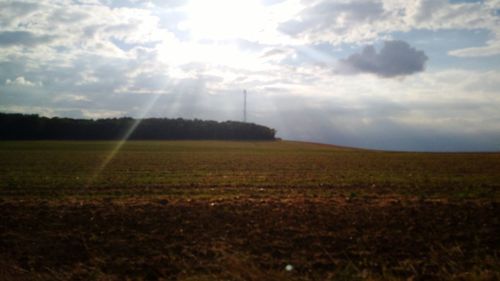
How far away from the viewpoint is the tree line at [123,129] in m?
102

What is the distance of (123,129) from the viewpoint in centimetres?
10894

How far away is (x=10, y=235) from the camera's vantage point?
1005 cm

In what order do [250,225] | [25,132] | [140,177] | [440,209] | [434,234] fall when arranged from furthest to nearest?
[25,132], [140,177], [440,209], [250,225], [434,234]

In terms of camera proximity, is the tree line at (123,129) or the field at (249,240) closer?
the field at (249,240)

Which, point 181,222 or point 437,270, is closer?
point 437,270

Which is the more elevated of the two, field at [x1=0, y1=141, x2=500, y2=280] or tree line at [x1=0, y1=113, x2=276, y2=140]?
tree line at [x1=0, y1=113, x2=276, y2=140]

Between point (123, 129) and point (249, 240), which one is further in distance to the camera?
point (123, 129)

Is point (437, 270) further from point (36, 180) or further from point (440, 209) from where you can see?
point (36, 180)

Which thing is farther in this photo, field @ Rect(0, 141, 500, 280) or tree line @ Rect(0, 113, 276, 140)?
tree line @ Rect(0, 113, 276, 140)

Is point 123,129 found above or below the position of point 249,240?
above

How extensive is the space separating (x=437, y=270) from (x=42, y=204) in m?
11.6

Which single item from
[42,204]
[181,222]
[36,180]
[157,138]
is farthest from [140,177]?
[157,138]

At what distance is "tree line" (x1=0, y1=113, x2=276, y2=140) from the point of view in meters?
102

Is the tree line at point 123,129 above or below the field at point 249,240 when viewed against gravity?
above
